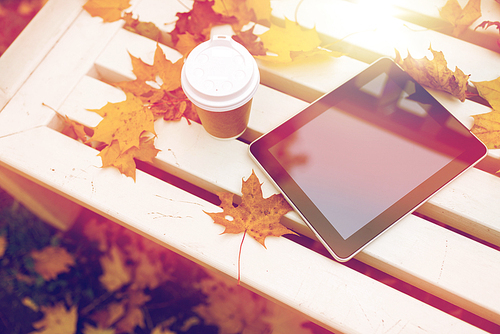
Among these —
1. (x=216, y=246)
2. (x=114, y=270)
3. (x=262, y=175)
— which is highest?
(x=262, y=175)

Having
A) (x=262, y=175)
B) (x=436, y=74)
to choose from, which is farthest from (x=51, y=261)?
(x=436, y=74)

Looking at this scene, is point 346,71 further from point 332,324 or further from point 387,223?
point 332,324

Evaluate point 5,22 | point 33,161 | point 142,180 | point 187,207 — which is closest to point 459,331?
point 187,207

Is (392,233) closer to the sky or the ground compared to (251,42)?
closer to the ground

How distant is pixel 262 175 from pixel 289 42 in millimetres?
419

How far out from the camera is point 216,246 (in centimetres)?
72

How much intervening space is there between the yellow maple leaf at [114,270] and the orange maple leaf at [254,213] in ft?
2.29

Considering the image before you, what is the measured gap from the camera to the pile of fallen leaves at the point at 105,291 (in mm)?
1085

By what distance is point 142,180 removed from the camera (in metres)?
0.77

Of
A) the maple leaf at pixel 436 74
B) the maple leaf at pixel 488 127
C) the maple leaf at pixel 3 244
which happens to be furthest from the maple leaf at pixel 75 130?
the maple leaf at pixel 488 127

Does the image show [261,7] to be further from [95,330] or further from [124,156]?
[95,330]

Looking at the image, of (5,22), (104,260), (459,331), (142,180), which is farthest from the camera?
(5,22)

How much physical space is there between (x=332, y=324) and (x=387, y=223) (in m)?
0.29

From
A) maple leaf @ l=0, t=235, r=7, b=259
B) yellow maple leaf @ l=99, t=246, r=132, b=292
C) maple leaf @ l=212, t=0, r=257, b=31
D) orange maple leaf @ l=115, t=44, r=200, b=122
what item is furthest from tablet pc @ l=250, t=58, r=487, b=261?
maple leaf @ l=0, t=235, r=7, b=259
